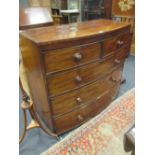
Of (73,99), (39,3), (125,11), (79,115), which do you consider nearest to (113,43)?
(73,99)

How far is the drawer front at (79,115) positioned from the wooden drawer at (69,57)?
0.47 metres

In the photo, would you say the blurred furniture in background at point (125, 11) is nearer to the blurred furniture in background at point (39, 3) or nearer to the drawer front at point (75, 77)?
the blurred furniture in background at point (39, 3)

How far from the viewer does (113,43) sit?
140 centimetres

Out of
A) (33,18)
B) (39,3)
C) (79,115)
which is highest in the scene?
(39,3)

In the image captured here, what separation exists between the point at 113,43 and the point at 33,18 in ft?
2.79

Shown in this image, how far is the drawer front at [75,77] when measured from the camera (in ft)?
3.67

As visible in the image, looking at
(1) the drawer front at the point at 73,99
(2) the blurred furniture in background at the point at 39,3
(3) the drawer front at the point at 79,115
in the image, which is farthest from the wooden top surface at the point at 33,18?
(2) the blurred furniture in background at the point at 39,3

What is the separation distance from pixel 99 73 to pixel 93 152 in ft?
2.21

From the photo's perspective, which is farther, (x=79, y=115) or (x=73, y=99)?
(x=79, y=115)

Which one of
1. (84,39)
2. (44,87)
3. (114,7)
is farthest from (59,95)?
(114,7)

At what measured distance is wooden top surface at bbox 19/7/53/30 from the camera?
154cm

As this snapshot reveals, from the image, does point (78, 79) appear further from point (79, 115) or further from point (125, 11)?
point (125, 11)

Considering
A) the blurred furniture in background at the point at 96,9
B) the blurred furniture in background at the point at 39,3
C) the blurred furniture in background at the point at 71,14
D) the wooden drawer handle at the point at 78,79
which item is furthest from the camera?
the blurred furniture in background at the point at 71,14
